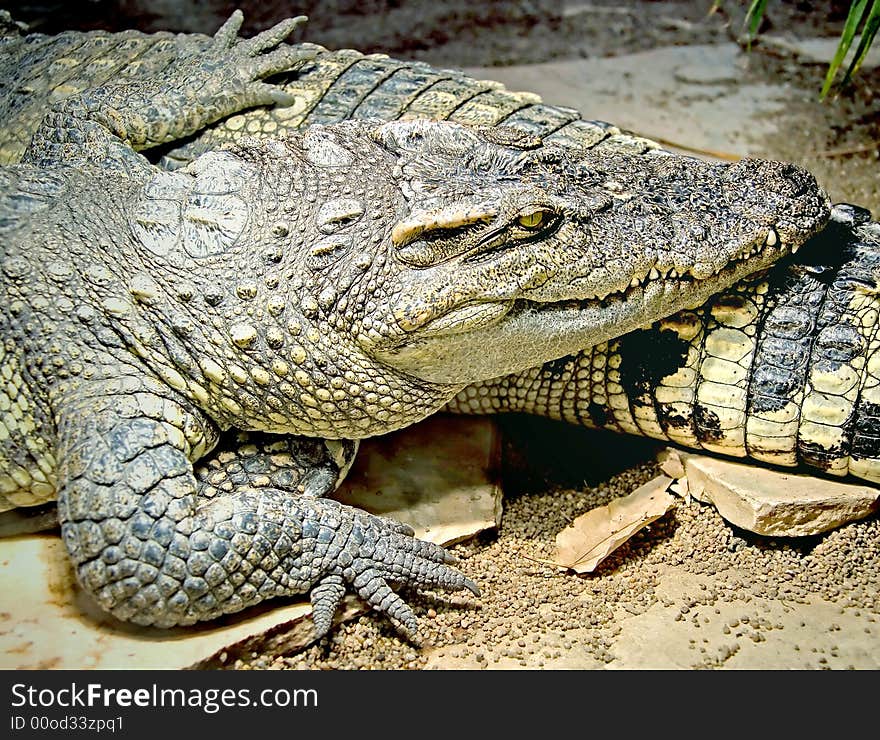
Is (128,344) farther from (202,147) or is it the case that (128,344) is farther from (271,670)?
(202,147)

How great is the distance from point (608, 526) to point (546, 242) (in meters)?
1.05

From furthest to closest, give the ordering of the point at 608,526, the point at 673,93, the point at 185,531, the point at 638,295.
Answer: the point at 673,93 → the point at 608,526 → the point at 638,295 → the point at 185,531

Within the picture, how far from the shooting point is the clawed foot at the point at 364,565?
251 cm

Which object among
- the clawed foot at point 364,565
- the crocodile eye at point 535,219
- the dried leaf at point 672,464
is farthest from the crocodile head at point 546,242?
the dried leaf at point 672,464

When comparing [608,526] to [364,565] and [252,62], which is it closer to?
[364,565]

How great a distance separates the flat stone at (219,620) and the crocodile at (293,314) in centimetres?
8

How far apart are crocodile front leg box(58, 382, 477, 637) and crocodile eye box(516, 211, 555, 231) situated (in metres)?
0.97

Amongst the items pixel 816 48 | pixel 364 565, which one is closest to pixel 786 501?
pixel 364 565

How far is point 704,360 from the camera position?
2.95 metres

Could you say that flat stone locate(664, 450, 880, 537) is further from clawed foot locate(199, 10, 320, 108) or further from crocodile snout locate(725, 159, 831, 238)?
clawed foot locate(199, 10, 320, 108)

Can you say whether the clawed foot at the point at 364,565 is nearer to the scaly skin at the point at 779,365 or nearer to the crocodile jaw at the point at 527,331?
the crocodile jaw at the point at 527,331
